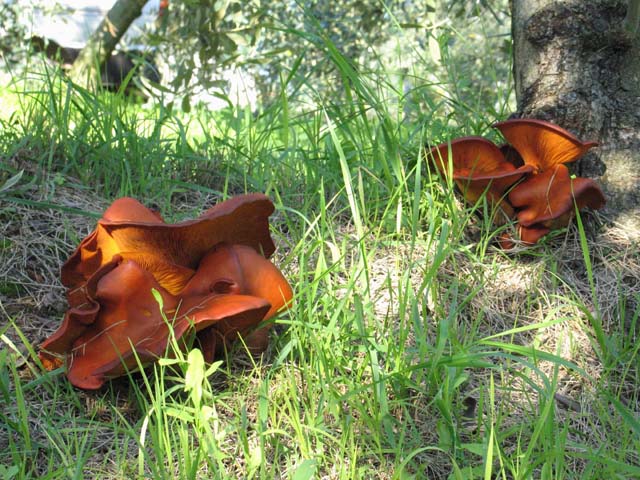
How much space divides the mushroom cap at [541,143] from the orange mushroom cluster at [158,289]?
36.1 inches

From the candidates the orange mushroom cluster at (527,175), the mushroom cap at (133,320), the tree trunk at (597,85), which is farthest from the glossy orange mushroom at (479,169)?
the mushroom cap at (133,320)

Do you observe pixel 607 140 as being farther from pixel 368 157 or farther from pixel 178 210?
pixel 178 210

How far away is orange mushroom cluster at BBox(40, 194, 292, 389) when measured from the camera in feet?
5.45

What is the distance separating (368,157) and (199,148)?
27.9 inches

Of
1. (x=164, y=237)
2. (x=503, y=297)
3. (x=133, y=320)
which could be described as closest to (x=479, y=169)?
(x=503, y=297)

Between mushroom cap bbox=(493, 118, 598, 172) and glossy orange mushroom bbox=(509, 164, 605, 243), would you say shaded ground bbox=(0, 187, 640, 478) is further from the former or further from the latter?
mushroom cap bbox=(493, 118, 598, 172)

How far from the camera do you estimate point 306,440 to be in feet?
5.29

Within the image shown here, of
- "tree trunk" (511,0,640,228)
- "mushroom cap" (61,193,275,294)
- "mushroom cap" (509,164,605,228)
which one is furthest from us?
"tree trunk" (511,0,640,228)

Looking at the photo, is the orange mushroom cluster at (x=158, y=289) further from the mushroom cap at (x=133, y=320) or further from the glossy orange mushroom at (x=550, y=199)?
the glossy orange mushroom at (x=550, y=199)

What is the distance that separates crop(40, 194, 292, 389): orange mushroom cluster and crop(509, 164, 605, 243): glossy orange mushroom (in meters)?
0.87

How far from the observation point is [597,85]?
245 cm

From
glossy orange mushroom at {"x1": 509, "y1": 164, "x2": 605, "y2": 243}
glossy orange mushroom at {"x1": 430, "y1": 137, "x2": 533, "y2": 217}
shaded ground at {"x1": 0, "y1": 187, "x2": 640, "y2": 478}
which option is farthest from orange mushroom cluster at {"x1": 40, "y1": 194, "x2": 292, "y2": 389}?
glossy orange mushroom at {"x1": 509, "y1": 164, "x2": 605, "y2": 243}

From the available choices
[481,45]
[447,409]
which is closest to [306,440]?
[447,409]

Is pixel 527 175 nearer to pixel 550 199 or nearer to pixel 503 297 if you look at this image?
pixel 550 199
